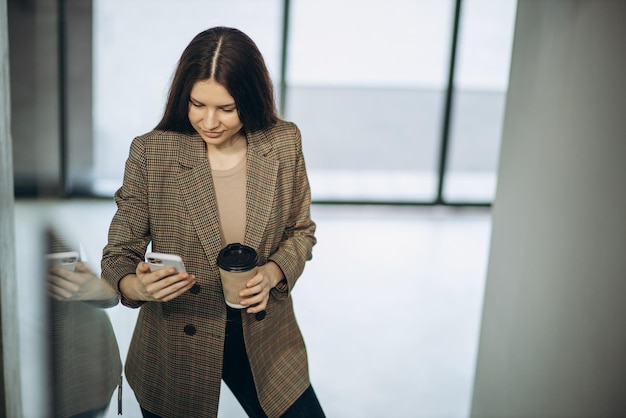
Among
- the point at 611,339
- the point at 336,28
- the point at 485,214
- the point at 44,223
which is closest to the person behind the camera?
the point at 44,223

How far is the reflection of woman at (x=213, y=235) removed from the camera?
1503 millimetres

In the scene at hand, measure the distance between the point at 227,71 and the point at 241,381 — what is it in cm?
74

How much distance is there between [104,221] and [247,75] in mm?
580

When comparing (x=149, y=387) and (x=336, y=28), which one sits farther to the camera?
(x=336, y=28)

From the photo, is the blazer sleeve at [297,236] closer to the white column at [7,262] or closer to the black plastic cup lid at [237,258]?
the black plastic cup lid at [237,258]

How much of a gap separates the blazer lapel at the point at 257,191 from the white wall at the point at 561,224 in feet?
2.82

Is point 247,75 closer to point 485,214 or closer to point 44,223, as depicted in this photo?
point 44,223

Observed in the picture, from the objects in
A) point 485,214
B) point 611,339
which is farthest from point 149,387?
point 485,214

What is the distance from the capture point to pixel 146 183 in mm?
1606

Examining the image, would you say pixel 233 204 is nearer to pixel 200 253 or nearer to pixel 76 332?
pixel 200 253

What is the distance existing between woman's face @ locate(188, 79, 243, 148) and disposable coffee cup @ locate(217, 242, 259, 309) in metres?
0.22

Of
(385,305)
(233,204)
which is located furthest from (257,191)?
(385,305)

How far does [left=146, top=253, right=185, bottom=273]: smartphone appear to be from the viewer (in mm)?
1466

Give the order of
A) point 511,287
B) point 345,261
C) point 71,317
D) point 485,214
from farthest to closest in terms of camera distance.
A: point 485,214
point 345,261
point 511,287
point 71,317
